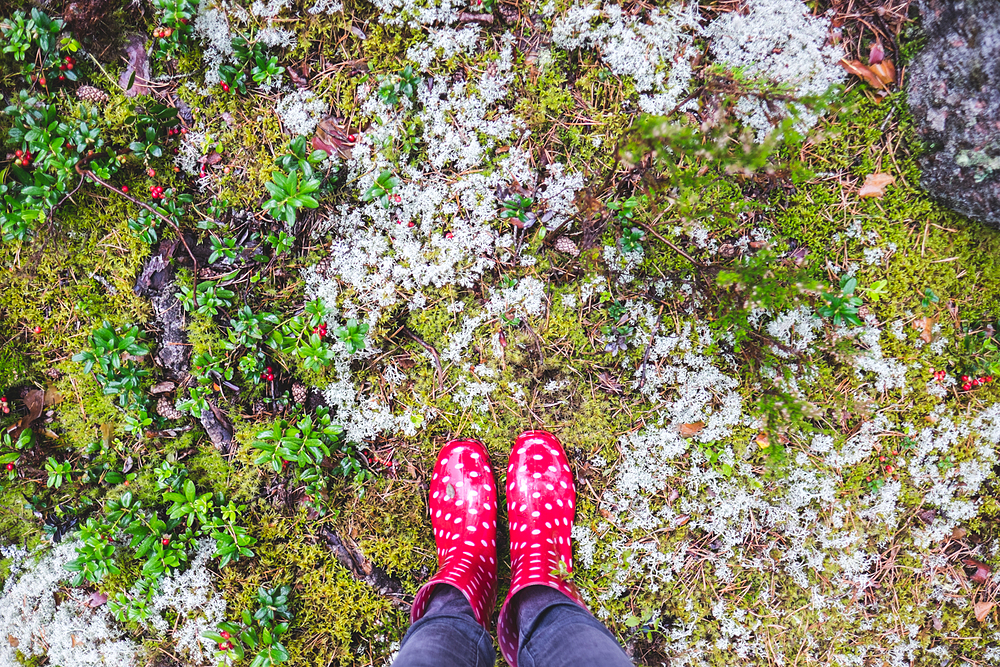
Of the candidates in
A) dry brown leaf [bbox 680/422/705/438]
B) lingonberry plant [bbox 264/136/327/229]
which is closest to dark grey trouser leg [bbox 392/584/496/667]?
dry brown leaf [bbox 680/422/705/438]

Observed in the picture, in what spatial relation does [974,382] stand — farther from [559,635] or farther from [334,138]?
[334,138]

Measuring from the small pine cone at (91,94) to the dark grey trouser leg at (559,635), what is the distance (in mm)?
4645

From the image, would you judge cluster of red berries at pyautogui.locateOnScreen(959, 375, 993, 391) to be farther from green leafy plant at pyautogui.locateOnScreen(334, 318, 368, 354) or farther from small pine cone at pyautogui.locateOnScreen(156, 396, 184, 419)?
small pine cone at pyautogui.locateOnScreen(156, 396, 184, 419)

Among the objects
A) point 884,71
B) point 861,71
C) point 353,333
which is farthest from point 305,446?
point 884,71

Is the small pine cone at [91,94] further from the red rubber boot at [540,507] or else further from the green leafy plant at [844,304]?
the green leafy plant at [844,304]

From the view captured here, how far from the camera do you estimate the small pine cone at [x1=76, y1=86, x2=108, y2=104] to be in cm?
359

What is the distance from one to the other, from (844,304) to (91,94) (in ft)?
18.5

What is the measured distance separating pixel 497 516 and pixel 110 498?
2.92m

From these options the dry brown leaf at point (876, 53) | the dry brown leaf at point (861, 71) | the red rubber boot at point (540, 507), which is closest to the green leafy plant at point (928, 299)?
the dry brown leaf at point (861, 71)

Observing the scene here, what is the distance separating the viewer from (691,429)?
360cm

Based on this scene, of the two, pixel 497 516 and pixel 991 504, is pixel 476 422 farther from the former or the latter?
pixel 991 504

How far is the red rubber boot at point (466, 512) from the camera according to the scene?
11.4 feet

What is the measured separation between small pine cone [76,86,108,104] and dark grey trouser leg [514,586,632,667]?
4645 mm

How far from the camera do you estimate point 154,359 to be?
3652 mm
